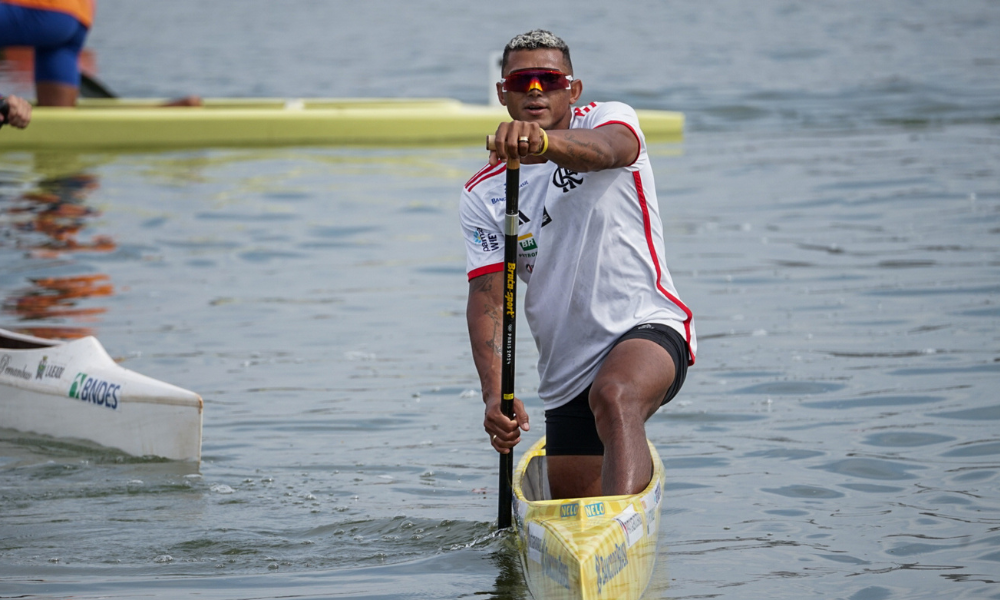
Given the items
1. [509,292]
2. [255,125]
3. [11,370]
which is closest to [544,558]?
[509,292]

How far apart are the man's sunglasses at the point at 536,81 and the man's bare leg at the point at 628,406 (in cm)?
86

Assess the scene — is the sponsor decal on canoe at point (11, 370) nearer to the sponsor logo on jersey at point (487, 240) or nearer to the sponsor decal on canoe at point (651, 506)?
the sponsor logo on jersey at point (487, 240)

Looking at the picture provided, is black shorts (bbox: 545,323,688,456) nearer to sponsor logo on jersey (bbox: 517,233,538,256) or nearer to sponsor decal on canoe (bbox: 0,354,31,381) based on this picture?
sponsor logo on jersey (bbox: 517,233,538,256)

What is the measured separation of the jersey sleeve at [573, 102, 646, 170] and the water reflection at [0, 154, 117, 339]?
495cm

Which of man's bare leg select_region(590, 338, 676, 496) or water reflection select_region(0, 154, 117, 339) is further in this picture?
water reflection select_region(0, 154, 117, 339)

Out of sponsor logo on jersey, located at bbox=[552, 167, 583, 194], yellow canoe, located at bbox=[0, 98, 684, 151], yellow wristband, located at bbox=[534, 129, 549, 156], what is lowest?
yellow canoe, located at bbox=[0, 98, 684, 151]

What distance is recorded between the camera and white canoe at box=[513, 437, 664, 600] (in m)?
3.45

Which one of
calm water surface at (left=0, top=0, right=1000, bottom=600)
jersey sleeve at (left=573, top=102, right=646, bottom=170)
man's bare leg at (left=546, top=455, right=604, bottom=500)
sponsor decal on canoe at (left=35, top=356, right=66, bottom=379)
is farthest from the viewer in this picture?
sponsor decal on canoe at (left=35, top=356, right=66, bottom=379)

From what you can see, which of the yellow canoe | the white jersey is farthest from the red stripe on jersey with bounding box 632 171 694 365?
the yellow canoe

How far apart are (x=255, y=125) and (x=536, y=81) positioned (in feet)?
38.2

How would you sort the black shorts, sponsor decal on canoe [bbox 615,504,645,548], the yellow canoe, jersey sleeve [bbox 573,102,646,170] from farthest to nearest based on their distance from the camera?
1. the yellow canoe
2. the black shorts
3. jersey sleeve [bbox 573,102,646,170]
4. sponsor decal on canoe [bbox 615,504,645,548]

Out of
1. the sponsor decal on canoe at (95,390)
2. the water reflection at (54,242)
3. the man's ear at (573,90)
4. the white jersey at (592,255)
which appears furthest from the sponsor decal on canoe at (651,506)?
the water reflection at (54,242)

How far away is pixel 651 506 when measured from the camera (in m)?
3.83

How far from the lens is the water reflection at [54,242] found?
8.53m
